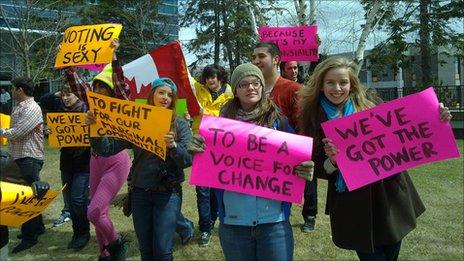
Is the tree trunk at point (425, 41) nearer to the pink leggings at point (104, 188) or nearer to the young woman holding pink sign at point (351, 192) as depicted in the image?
the pink leggings at point (104, 188)

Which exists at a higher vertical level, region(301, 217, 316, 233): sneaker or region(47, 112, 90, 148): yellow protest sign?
region(47, 112, 90, 148): yellow protest sign

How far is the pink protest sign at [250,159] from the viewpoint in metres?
3.08

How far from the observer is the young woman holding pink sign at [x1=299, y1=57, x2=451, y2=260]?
3043 millimetres

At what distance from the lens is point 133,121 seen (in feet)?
12.1

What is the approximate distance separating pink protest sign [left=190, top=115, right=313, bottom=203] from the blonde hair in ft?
0.70

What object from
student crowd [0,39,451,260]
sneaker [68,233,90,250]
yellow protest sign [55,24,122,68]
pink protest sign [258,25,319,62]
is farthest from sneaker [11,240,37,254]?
pink protest sign [258,25,319,62]

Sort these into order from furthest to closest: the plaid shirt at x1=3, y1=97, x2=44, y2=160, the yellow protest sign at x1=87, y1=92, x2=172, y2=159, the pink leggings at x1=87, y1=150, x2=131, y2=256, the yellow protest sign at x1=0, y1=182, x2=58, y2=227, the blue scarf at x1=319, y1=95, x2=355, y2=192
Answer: the plaid shirt at x1=3, y1=97, x2=44, y2=160 < the pink leggings at x1=87, y1=150, x2=131, y2=256 < the yellow protest sign at x1=87, y1=92, x2=172, y2=159 < the blue scarf at x1=319, y1=95, x2=355, y2=192 < the yellow protest sign at x1=0, y1=182, x2=58, y2=227


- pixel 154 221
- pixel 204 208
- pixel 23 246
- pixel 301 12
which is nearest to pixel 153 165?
pixel 154 221

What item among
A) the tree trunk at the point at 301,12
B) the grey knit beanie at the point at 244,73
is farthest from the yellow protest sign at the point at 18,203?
the tree trunk at the point at 301,12

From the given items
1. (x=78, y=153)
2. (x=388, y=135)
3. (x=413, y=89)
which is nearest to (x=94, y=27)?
(x=78, y=153)

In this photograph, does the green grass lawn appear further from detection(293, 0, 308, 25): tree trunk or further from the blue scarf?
detection(293, 0, 308, 25): tree trunk

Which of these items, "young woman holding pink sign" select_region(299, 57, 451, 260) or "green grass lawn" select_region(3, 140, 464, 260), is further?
"green grass lawn" select_region(3, 140, 464, 260)

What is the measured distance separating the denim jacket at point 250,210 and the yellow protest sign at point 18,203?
1173mm

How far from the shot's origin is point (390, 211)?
3.06 metres
